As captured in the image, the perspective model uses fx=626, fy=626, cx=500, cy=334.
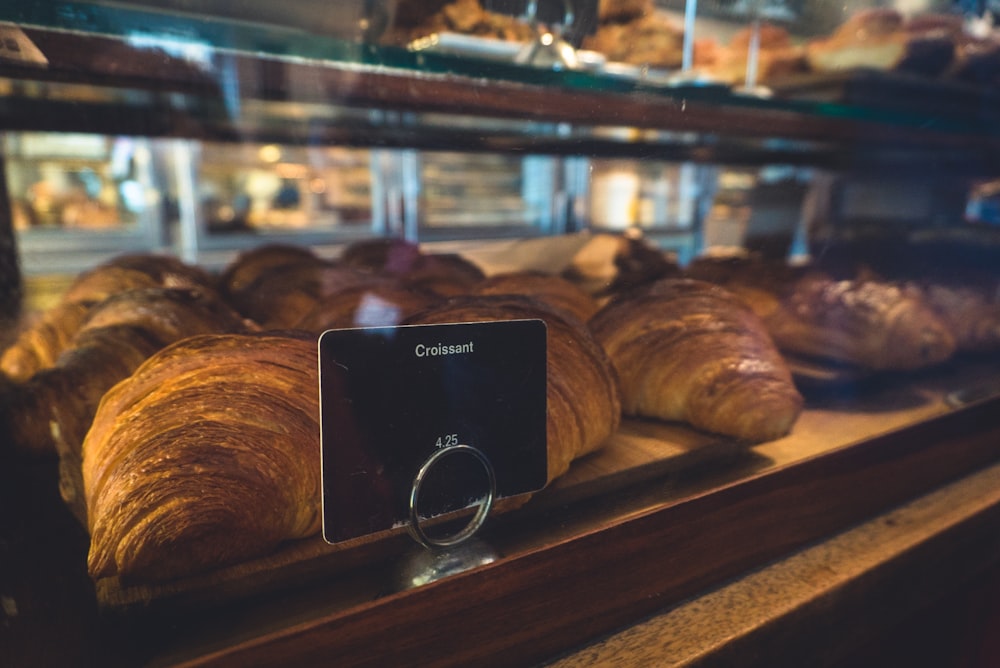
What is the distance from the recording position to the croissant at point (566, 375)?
68 centimetres

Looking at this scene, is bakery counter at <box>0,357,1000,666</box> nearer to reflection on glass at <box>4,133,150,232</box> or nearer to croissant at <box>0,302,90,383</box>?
croissant at <box>0,302,90,383</box>

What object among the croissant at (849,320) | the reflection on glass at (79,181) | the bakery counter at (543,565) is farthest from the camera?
the reflection on glass at (79,181)

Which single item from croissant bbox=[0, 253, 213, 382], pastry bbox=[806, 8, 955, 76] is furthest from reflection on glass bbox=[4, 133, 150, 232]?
pastry bbox=[806, 8, 955, 76]

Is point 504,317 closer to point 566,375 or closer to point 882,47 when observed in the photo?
point 566,375

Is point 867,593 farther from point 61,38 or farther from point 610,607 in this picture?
point 61,38

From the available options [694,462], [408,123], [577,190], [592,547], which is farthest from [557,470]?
[577,190]

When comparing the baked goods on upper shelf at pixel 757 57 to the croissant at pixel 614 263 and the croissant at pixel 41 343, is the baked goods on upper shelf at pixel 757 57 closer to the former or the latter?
the croissant at pixel 614 263

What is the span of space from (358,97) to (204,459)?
0.65 meters

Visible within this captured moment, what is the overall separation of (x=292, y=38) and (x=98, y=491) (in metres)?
0.58

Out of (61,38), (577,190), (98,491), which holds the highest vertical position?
(61,38)

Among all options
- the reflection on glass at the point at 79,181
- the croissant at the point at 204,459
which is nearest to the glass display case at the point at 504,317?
the croissant at the point at 204,459

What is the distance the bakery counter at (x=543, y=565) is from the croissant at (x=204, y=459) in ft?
0.11

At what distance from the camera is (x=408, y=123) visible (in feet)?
5.37

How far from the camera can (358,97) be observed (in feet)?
3.16
